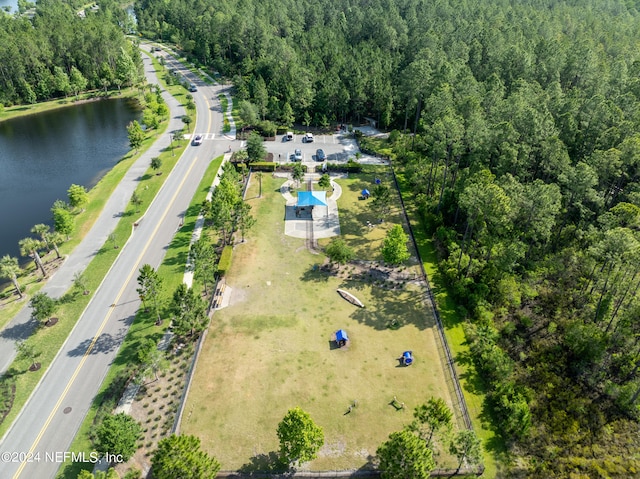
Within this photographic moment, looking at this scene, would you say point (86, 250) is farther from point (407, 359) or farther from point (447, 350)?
point (447, 350)

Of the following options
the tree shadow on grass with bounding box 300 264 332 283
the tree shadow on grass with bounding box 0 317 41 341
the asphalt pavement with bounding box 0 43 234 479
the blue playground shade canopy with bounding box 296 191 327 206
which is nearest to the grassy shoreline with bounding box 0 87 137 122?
the asphalt pavement with bounding box 0 43 234 479

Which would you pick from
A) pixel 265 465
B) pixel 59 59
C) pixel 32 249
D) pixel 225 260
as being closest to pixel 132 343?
pixel 225 260

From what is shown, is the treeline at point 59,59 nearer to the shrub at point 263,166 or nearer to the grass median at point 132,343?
the shrub at point 263,166

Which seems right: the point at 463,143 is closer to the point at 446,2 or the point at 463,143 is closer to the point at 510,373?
the point at 510,373

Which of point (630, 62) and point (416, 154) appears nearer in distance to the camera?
point (416, 154)

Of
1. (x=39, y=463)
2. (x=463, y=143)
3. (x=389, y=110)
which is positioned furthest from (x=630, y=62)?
(x=39, y=463)

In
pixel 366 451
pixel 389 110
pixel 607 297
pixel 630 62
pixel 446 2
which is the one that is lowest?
pixel 366 451
